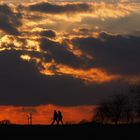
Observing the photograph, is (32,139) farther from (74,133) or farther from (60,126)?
(60,126)

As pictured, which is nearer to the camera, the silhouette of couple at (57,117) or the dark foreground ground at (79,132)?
the dark foreground ground at (79,132)

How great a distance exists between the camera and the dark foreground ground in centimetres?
8788

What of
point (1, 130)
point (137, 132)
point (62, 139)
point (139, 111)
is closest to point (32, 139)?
point (62, 139)

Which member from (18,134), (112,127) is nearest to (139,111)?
(112,127)

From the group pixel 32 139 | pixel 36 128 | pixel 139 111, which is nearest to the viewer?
pixel 32 139

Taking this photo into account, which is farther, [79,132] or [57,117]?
[57,117]

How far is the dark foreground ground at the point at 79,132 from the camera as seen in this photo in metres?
87.9

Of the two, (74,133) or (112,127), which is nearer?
(74,133)

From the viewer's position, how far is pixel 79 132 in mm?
92500

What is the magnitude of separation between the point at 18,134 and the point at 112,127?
1660cm

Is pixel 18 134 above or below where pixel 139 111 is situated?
below

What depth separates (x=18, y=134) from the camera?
8931cm

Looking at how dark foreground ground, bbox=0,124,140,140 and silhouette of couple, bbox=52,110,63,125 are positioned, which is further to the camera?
silhouette of couple, bbox=52,110,63,125

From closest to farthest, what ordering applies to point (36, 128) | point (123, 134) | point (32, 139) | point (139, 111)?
point (32, 139)
point (123, 134)
point (36, 128)
point (139, 111)
